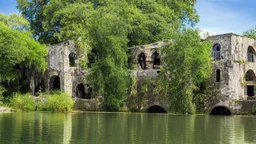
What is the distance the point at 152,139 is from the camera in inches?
770

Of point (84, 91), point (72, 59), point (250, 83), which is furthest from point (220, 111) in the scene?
point (72, 59)

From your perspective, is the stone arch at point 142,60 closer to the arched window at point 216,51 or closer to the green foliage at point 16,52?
the arched window at point 216,51

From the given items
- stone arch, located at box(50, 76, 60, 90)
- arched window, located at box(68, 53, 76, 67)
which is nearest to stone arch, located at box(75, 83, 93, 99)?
arched window, located at box(68, 53, 76, 67)

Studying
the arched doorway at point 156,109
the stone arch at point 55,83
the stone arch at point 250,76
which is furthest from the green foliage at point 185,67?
the stone arch at point 55,83

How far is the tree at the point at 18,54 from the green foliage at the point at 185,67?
1520 centimetres

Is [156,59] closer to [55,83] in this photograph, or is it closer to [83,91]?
[83,91]

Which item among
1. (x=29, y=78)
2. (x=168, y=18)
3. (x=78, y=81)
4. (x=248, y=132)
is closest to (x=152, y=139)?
(x=248, y=132)

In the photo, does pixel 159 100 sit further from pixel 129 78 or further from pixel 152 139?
pixel 152 139

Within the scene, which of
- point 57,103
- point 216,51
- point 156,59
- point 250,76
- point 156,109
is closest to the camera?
point 57,103

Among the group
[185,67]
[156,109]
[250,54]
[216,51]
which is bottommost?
[156,109]

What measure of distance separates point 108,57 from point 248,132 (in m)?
23.9

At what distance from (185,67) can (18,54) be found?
1799 centimetres

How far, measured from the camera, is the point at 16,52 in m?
46.6

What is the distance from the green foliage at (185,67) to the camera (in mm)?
42031
